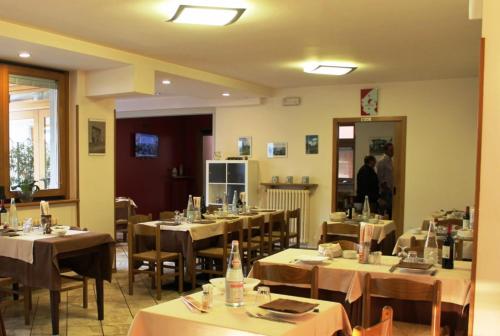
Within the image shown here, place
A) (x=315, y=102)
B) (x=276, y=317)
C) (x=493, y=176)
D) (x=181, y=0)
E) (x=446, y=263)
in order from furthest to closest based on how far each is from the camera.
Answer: (x=315, y=102), (x=181, y=0), (x=446, y=263), (x=493, y=176), (x=276, y=317)

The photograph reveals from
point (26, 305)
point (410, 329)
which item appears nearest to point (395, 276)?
point (410, 329)

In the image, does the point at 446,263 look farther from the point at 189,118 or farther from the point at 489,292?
the point at 189,118

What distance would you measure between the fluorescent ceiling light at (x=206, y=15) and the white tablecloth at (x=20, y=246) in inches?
83.7

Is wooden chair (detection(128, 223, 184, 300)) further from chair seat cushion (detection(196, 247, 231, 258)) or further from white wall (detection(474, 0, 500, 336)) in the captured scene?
white wall (detection(474, 0, 500, 336))

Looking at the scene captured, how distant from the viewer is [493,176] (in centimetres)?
264


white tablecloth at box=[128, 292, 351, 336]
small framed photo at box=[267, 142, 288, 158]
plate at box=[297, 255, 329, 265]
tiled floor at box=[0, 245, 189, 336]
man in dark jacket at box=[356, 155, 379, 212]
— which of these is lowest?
tiled floor at box=[0, 245, 189, 336]

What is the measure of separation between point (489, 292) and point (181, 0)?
301 cm

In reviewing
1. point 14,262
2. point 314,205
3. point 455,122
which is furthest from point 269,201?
point 14,262

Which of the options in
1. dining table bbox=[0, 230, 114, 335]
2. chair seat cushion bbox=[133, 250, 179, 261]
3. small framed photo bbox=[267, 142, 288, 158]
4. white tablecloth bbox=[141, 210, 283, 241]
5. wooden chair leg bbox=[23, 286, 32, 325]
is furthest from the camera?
small framed photo bbox=[267, 142, 288, 158]

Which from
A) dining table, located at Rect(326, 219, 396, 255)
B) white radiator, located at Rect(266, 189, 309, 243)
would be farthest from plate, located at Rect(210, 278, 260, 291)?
white radiator, located at Rect(266, 189, 309, 243)

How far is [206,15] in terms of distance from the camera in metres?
4.10

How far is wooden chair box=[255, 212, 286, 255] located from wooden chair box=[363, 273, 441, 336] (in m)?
3.81

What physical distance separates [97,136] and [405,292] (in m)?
4.75

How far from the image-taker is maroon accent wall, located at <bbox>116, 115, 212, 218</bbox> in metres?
10.8
